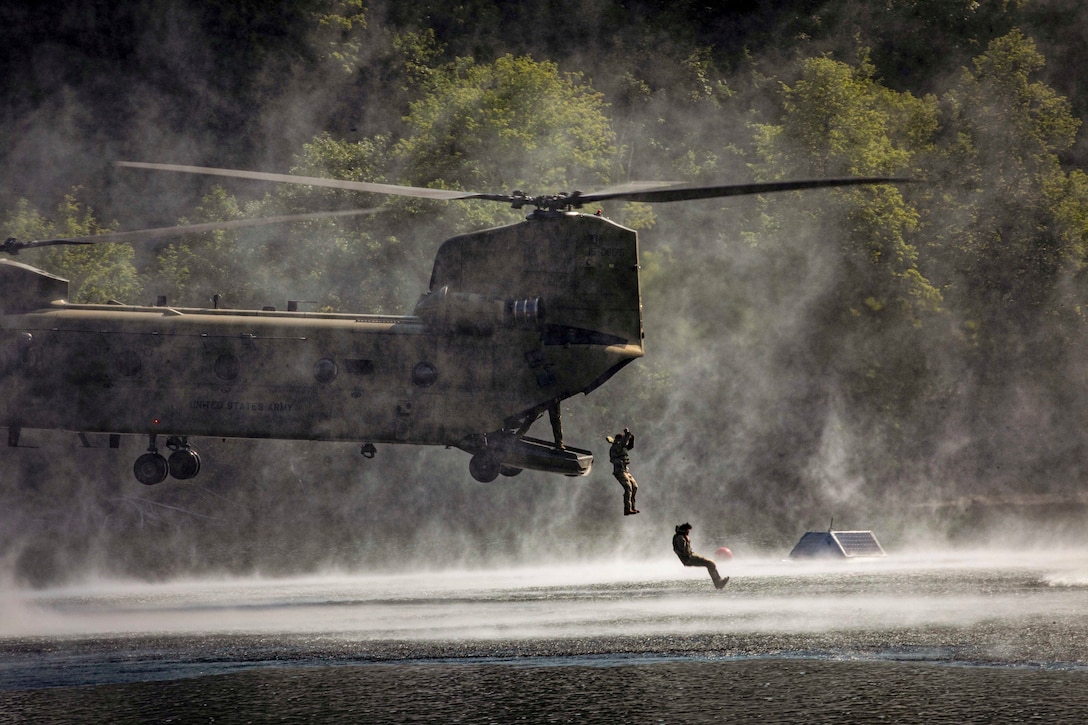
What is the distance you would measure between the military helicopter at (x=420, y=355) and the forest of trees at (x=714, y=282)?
31507mm

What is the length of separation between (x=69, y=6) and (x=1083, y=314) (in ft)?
357

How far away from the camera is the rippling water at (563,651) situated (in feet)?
85.2

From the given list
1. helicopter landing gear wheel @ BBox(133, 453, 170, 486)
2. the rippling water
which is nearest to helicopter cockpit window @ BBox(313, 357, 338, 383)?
helicopter landing gear wheel @ BBox(133, 453, 170, 486)

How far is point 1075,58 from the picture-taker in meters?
142

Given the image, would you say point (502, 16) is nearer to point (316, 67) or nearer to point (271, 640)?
point (316, 67)

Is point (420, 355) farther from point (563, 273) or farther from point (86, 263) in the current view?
point (86, 263)

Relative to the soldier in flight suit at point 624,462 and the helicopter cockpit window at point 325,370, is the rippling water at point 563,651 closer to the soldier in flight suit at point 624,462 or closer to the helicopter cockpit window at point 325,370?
the soldier in flight suit at point 624,462

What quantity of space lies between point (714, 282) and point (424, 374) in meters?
62.4

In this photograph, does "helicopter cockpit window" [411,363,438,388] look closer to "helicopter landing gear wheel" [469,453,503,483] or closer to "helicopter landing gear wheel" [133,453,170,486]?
"helicopter landing gear wheel" [469,453,503,483]

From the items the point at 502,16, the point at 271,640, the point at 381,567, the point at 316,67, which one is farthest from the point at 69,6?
the point at 271,640

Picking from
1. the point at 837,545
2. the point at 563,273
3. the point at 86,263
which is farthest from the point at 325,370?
the point at 86,263

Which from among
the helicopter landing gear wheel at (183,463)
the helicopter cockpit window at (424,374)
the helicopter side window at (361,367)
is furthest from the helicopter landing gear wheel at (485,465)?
the helicopter landing gear wheel at (183,463)

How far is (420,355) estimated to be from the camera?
106 ft

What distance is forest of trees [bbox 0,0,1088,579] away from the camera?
3275 inches
